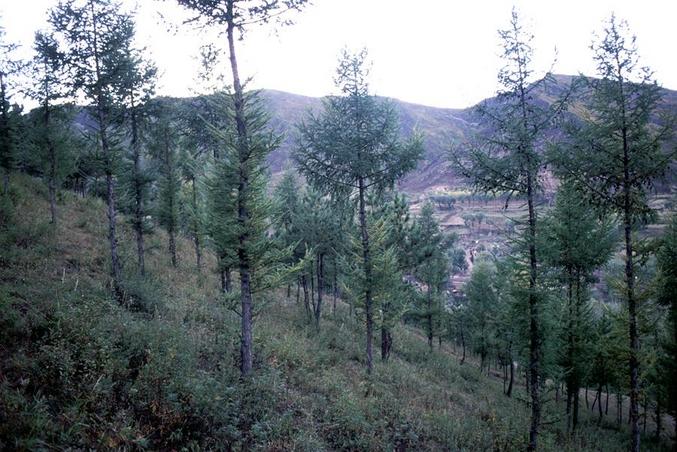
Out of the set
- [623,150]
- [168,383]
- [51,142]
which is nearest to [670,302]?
[623,150]

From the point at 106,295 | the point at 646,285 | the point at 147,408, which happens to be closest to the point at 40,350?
the point at 147,408

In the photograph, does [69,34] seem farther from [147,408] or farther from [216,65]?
[147,408]

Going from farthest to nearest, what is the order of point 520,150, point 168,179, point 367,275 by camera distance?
point 168,179
point 367,275
point 520,150

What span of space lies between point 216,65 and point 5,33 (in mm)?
21408

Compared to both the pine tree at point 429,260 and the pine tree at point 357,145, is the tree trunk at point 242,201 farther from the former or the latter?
the pine tree at point 429,260

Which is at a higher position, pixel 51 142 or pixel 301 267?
pixel 51 142

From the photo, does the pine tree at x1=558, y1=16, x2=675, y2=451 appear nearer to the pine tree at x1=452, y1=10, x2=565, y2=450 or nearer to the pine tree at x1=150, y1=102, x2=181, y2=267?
the pine tree at x1=452, y1=10, x2=565, y2=450

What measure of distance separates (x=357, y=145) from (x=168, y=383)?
10.6 m

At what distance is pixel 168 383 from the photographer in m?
8.00

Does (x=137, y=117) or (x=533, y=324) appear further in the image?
(x=137, y=117)

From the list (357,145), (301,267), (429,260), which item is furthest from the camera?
(429,260)

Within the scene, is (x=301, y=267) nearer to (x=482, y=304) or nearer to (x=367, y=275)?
(x=367, y=275)

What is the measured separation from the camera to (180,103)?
65.2ft

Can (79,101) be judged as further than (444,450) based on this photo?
Yes
